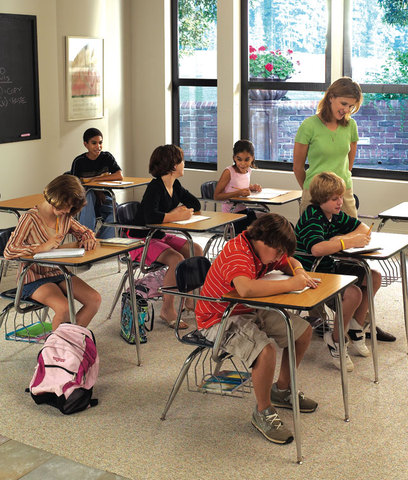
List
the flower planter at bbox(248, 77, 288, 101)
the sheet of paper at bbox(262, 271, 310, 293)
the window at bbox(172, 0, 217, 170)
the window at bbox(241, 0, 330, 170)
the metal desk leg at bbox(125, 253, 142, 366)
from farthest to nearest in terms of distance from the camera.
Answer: the window at bbox(172, 0, 217, 170)
the flower planter at bbox(248, 77, 288, 101)
the window at bbox(241, 0, 330, 170)
the metal desk leg at bbox(125, 253, 142, 366)
the sheet of paper at bbox(262, 271, 310, 293)

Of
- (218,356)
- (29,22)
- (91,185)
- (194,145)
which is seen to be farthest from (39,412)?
(194,145)

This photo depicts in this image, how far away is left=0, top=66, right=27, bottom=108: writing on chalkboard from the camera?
23.1ft

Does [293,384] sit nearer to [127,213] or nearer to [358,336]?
[358,336]

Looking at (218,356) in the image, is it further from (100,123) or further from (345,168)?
(100,123)

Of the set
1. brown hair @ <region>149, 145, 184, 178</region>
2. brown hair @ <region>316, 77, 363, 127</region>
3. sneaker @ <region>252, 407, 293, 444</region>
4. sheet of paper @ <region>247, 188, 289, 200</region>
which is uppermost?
brown hair @ <region>316, 77, 363, 127</region>

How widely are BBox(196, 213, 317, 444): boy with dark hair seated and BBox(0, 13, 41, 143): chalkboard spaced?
4156 millimetres

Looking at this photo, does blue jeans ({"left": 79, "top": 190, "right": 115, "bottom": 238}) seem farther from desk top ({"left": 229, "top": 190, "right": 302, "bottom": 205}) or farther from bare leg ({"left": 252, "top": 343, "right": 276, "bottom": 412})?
bare leg ({"left": 252, "top": 343, "right": 276, "bottom": 412})

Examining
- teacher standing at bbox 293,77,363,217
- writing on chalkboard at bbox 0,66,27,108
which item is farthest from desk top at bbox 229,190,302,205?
writing on chalkboard at bbox 0,66,27,108

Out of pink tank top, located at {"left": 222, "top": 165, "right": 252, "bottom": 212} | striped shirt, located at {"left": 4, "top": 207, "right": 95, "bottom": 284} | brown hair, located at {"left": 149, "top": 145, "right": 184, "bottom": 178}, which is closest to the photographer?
striped shirt, located at {"left": 4, "top": 207, "right": 95, "bottom": 284}

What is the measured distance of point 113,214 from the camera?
6.99 m

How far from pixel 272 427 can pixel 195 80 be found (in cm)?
581

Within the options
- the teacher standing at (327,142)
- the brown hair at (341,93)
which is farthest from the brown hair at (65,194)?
the brown hair at (341,93)

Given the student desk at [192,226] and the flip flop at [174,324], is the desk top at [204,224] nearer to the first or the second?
the student desk at [192,226]

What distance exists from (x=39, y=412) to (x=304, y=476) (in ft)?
4.67
